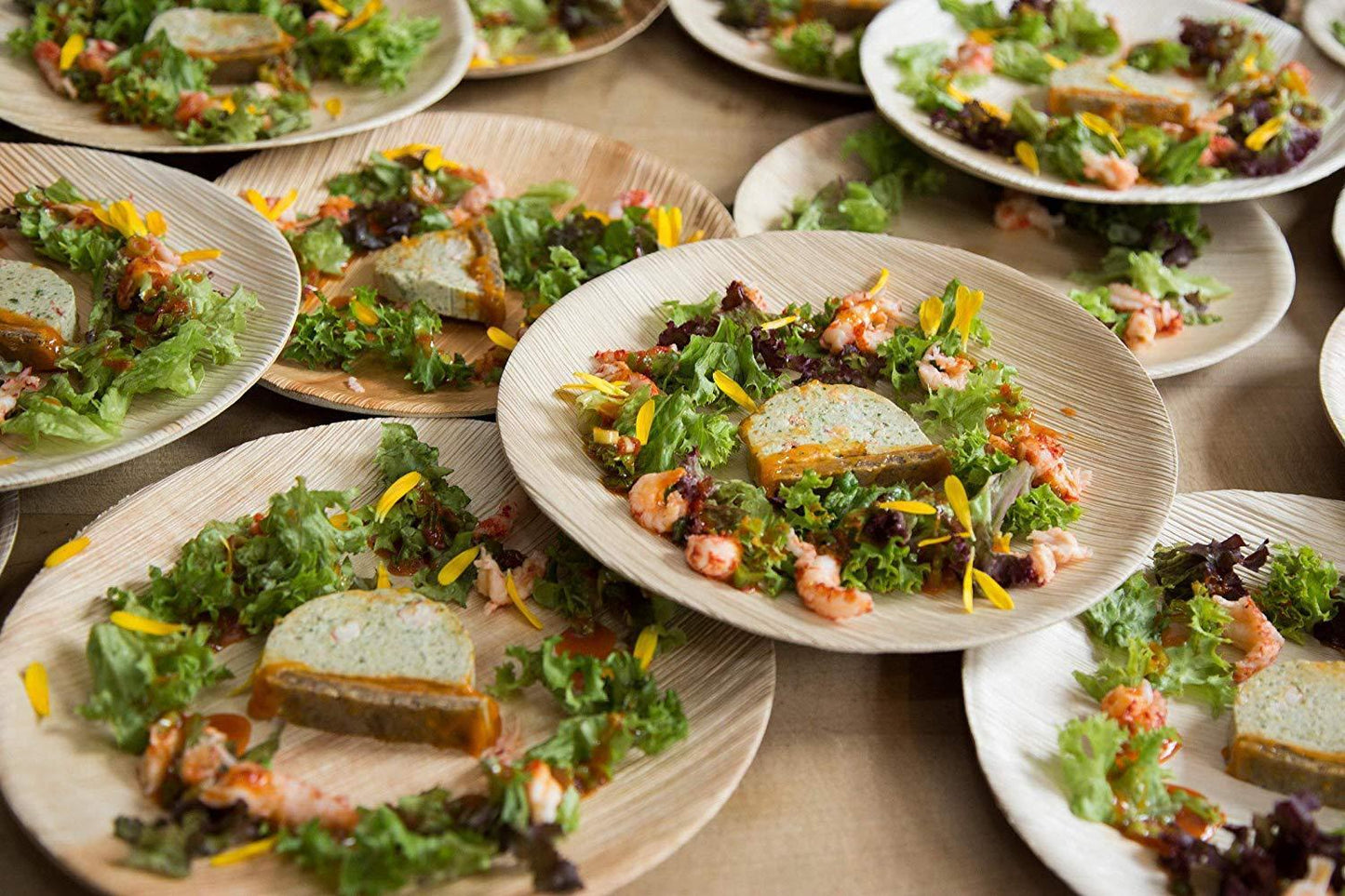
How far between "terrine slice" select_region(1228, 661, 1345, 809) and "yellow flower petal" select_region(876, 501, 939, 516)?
0.86 m

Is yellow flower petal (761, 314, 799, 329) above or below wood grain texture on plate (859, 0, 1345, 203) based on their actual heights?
below

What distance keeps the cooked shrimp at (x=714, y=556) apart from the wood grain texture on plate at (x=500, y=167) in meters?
1.45

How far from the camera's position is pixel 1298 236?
5008mm

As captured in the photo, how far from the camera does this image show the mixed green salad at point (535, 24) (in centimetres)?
545

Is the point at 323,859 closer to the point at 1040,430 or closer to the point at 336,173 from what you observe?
the point at 1040,430

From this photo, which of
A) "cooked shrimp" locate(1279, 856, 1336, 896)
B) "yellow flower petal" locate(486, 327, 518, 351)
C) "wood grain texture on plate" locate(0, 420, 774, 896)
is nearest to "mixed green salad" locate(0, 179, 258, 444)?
"wood grain texture on plate" locate(0, 420, 774, 896)

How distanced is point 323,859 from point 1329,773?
7.36ft

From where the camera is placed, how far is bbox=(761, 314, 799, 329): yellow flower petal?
3725mm

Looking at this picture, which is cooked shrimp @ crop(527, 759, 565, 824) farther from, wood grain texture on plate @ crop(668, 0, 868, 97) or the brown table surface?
wood grain texture on plate @ crop(668, 0, 868, 97)

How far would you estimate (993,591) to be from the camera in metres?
2.96

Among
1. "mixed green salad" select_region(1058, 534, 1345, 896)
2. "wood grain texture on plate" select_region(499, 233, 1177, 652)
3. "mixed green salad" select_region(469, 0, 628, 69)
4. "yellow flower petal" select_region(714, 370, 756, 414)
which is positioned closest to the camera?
"mixed green salad" select_region(1058, 534, 1345, 896)

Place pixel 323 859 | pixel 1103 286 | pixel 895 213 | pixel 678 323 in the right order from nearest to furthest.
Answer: pixel 323 859 < pixel 678 323 < pixel 1103 286 < pixel 895 213

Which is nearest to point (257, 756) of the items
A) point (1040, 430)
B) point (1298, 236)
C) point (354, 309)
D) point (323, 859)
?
point (323, 859)

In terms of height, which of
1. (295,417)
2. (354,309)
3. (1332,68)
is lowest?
(295,417)
